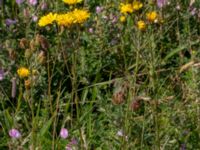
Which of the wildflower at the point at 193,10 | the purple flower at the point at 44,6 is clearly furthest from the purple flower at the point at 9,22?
the wildflower at the point at 193,10

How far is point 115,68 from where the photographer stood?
2594 mm

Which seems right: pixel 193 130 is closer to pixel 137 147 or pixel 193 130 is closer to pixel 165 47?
pixel 137 147

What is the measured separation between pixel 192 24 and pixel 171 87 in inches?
30.4

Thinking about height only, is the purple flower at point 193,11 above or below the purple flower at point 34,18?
below

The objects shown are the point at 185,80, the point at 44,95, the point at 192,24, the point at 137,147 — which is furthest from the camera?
the point at 192,24

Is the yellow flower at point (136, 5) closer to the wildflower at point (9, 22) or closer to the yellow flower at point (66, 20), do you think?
the yellow flower at point (66, 20)

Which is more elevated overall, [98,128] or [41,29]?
[41,29]

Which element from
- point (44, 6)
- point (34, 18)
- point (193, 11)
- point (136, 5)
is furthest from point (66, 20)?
point (193, 11)

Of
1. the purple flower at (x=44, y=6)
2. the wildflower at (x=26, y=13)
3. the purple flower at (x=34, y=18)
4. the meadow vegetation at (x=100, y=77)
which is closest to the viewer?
the meadow vegetation at (x=100, y=77)

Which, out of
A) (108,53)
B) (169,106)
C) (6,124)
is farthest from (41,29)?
(169,106)

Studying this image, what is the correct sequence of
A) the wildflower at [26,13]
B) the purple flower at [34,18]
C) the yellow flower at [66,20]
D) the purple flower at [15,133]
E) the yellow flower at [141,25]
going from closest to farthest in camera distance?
the yellow flower at [66,20]
the yellow flower at [141,25]
the purple flower at [15,133]
the wildflower at [26,13]
the purple flower at [34,18]

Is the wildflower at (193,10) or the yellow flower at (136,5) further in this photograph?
the wildflower at (193,10)

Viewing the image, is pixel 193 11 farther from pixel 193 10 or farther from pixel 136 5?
pixel 136 5

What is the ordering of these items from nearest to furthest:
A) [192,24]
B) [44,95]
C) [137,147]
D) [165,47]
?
[137,147] < [44,95] < [165,47] < [192,24]
